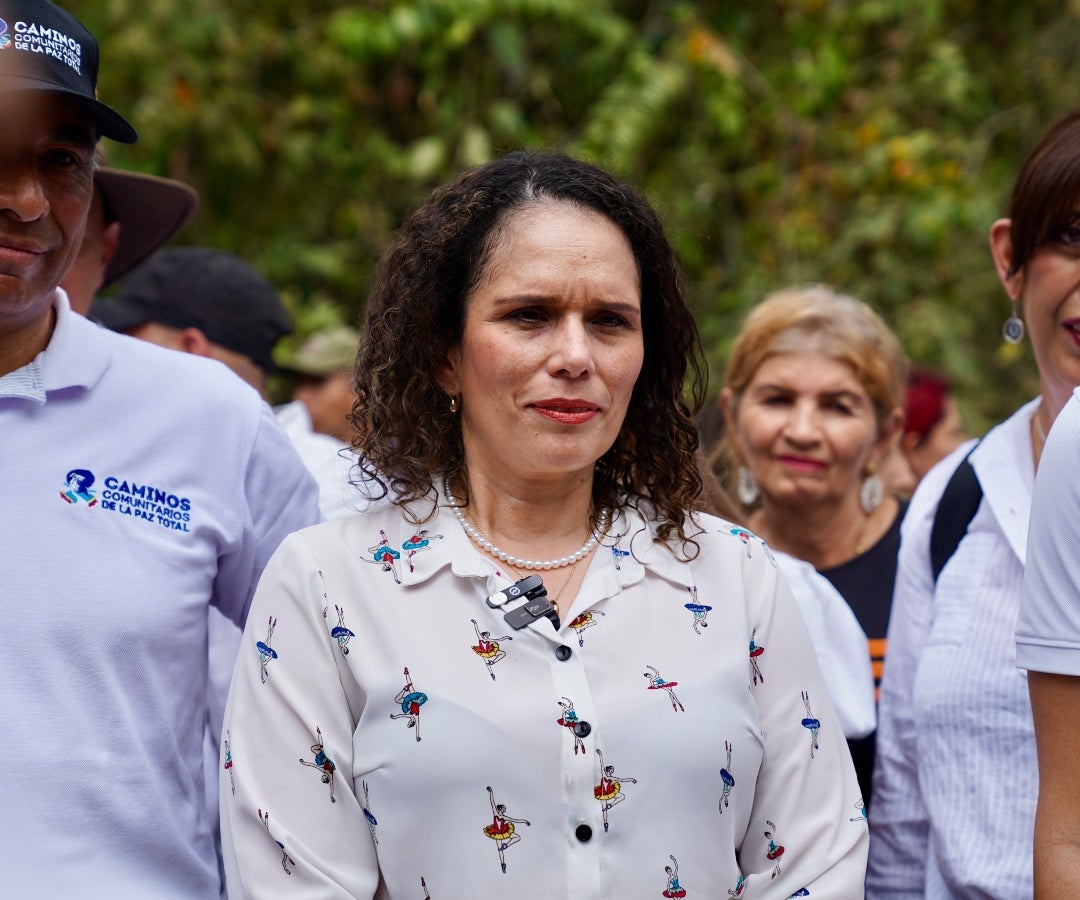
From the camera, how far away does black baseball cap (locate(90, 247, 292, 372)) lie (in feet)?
14.7

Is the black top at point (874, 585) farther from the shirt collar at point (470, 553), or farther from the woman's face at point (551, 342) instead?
the woman's face at point (551, 342)

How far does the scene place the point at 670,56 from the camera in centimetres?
779

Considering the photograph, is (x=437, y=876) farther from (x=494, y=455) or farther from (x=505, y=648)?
(x=494, y=455)

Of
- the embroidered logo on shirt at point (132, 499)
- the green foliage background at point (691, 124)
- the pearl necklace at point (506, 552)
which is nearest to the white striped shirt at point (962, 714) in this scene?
the pearl necklace at point (506, 552)

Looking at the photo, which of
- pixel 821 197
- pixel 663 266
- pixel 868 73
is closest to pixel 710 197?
pixel 821 197

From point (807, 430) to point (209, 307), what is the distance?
1971 mm

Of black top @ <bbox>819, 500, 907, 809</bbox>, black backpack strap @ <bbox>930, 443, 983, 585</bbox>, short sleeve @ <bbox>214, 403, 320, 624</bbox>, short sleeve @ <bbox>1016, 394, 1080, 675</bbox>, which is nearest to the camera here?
short sleeve @ <bbox>1016, 394, 1080, 675</bbox>

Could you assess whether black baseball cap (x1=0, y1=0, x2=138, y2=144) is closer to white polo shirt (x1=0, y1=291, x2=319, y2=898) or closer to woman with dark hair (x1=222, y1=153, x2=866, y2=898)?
white polo shirt (x1=0, y1=291, x2=319, y2=898)

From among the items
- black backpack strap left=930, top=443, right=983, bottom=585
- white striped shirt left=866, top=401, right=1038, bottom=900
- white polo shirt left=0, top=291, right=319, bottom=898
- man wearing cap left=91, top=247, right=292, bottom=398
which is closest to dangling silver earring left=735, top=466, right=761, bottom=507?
white striped shirt left=866, top=401, right=1038, bottom=900

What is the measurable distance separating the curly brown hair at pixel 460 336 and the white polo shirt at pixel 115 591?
0.31 meters

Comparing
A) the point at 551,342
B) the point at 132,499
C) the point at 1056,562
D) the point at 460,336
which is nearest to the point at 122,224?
the point at 132,499

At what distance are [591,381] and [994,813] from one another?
48.5 inches

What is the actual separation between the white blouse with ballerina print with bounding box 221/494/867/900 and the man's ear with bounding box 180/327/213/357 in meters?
2.19

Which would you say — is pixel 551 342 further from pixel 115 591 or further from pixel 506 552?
pixel 115 591
